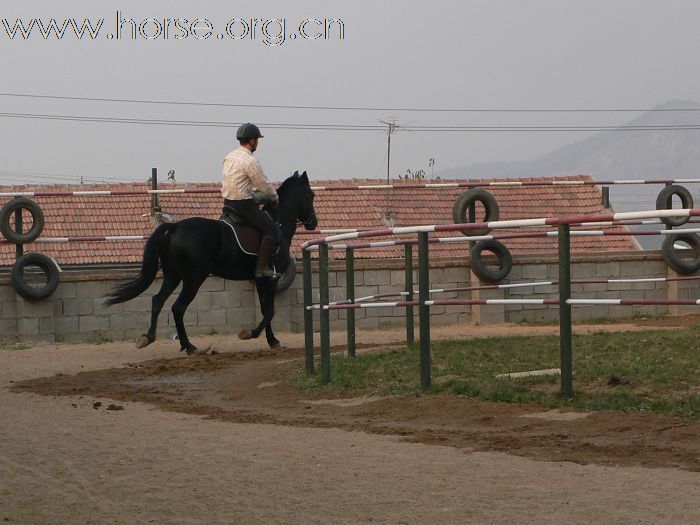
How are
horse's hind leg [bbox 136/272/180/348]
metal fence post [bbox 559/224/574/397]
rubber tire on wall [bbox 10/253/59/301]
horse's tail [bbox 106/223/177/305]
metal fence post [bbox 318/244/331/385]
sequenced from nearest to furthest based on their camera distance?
metal fence post [bbox 559/224/574/397] < metal fence post [bbox 318/244/331/385] < horse's hind leg [bbox 136/272/180/348] < horse's tail [bbox 106/223/177/305] < rubber tire on wall [bbox 10/253/59/301]

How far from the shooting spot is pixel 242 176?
14.5 meters

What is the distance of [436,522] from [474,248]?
12913 millimetres

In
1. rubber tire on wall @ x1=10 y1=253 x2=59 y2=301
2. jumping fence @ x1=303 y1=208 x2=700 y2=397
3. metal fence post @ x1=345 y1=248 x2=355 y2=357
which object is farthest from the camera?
rubber tire on wall @ x1=10 y1=253 x2=59 y2=301

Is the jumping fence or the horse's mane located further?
the horse's mane

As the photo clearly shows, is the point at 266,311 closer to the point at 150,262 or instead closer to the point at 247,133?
the point at 150,262

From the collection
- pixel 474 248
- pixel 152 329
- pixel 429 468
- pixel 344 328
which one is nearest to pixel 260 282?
pixel 152 329

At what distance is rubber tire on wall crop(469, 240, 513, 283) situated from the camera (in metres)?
17.9

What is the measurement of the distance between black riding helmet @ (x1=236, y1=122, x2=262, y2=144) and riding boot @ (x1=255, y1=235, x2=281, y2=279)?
46.7 inches

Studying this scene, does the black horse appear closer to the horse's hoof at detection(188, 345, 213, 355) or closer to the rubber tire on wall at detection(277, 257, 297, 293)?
the horse's hoof at detection(188, 345, 213, 355)

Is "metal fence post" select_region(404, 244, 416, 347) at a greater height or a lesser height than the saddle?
lesser

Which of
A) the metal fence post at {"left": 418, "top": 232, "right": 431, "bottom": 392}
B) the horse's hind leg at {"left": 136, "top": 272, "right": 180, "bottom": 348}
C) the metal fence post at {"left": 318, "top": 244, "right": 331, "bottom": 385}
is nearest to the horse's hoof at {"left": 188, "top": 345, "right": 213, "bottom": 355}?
the horse's hind leg at {"left": 136, "top": 272, "right": 180, "bottom": 348}

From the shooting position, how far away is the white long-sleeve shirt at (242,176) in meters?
14.4

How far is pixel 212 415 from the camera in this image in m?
9.09

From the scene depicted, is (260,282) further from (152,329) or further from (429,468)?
(429,468)
